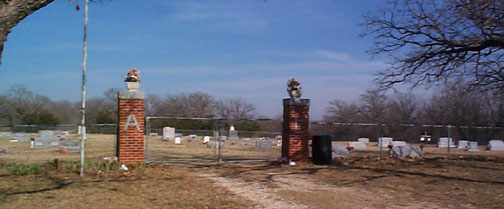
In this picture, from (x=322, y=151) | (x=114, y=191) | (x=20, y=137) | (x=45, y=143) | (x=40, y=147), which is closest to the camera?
(x=114, y=191)

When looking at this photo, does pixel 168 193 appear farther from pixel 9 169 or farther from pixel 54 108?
pixel 54 108

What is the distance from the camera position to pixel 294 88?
47.0 feet

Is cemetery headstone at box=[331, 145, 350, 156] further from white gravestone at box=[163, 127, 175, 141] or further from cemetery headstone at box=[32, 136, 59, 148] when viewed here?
white gravestone at box=[163, 127, 175, 141]

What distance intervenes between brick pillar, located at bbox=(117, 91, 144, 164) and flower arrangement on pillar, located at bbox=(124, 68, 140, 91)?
202 millimetres

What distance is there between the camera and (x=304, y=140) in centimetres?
1434

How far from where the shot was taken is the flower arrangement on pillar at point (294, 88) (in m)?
14.3

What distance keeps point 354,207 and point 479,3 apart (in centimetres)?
895

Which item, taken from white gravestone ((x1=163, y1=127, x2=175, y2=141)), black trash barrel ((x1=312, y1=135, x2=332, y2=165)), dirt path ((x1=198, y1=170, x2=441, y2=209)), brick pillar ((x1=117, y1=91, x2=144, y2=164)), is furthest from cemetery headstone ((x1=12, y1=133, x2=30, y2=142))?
white gravestone ((x1=163, y1=127, x2=175, y2=141))

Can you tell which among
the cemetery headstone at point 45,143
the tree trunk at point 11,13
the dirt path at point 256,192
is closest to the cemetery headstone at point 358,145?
the cemetery headstone at point 45,143

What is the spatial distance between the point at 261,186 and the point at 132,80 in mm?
5405

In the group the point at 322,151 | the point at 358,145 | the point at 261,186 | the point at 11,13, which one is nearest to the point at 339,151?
the point at 322,151

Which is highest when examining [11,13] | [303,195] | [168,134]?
[11,13]

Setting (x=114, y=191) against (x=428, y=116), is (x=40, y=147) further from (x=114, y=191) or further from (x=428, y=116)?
(x=428, y=116)

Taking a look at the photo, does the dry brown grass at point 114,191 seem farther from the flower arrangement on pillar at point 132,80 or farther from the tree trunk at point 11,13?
the tree trunk at point 11,13
